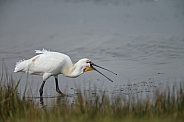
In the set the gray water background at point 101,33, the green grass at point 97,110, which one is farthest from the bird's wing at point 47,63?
the green grass at point 97,110

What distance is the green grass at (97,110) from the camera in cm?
620

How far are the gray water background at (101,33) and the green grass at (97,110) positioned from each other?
377 cm

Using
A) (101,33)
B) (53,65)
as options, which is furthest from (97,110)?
(101,33)

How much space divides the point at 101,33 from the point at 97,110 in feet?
24.5

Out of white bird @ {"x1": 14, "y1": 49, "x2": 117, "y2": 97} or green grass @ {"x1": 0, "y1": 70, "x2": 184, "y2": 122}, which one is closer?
green grass @ {"x1": 0, "y1": 70, "x2": 184, "y2": 122}

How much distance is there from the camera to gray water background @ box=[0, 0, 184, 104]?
11719mm

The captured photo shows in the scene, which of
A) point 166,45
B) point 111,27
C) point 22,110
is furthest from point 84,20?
point 22,110

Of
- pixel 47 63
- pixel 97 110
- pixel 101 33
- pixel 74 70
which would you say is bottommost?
pixel 97 110

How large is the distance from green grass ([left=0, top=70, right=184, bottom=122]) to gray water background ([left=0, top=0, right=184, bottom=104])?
3.77 m

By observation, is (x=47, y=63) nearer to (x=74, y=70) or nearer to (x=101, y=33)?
(x=74, y=70)

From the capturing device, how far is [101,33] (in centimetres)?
1388

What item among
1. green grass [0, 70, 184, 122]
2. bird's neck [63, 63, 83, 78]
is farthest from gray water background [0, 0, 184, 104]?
green grass [0, 70, 184, 122]

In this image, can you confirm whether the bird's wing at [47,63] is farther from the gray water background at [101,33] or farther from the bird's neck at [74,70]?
the gray water background at [101,33]

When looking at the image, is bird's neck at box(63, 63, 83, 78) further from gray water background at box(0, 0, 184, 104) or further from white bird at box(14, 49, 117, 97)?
gray water background at box(0, 0, 184, 104)
